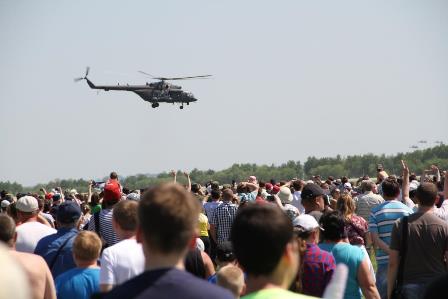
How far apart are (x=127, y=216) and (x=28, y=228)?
90.5 inches

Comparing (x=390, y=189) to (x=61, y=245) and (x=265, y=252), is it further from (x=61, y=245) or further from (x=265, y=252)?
(x=265, y=252)

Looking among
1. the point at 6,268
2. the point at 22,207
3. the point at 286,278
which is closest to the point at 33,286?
the point at 22,207

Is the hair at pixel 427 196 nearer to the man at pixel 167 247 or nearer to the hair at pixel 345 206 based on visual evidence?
the hair at pixel 345 206

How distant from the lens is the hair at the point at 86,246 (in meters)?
6.84

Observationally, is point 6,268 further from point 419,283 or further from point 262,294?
point 419,283

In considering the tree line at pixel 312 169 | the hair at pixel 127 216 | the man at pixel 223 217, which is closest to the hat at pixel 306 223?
the hair at pixel 127 216

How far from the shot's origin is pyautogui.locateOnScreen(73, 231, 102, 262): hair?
6.84 metres

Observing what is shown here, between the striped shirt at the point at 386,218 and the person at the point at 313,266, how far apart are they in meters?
3.18

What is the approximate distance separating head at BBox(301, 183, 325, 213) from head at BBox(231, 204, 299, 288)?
571 cm

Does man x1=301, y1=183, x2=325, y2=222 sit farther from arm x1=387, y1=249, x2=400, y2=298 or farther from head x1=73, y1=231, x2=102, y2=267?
head x1=73, y1=231, x2=102, y2=267

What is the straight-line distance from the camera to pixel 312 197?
9406mm

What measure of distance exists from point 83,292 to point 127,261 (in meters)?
0.83

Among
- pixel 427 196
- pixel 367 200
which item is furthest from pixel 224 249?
pixel 367 200

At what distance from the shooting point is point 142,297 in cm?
325
